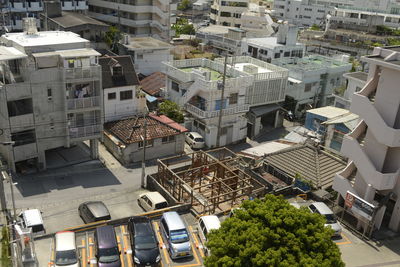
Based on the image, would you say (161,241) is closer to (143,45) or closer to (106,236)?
(106,236)

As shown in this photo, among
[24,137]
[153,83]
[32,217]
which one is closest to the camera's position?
[32,217]

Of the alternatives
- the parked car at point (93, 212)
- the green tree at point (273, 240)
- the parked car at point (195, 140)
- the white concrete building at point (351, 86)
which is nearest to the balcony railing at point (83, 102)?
the parked car at point (93, 212)

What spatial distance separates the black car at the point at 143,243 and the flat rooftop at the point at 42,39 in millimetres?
19147

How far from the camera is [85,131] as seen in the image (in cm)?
3747

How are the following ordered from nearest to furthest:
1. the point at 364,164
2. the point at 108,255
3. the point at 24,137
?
the point at 108,255 < the point at 364,164 < the point at 24,137

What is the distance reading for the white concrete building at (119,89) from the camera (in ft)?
137

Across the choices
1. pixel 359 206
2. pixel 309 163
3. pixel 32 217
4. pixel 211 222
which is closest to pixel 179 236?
pixel 211 222

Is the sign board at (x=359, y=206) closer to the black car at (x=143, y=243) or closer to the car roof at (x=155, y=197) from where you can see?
the car roof at (x=155, y=197)

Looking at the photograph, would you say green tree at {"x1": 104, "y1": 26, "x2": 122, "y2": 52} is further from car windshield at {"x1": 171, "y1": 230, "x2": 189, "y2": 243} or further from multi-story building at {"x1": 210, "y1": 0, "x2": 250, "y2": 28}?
multi-story building at {"x1": 210, "y1": 0, "x2": 250, "y2": 28}

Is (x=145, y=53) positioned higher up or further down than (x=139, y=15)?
further down

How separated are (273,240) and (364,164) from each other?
12644 millimetres

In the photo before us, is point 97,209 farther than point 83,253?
Yes

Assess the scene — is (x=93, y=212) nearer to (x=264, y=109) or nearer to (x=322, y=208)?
(x=322, y=208)

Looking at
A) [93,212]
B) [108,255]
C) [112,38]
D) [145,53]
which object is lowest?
[93,212]
